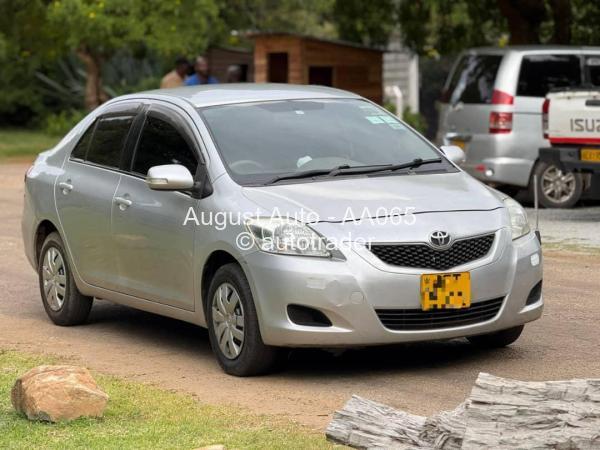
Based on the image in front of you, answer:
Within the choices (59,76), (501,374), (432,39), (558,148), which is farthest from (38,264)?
(59,76)

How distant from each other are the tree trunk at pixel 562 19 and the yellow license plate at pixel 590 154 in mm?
7908

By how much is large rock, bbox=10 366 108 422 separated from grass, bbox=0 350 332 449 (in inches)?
1.9

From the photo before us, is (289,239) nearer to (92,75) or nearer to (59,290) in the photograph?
(59,290)

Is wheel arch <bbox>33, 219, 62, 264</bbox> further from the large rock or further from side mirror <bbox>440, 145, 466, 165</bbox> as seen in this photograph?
the large rock

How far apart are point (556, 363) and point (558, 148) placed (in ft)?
24.6

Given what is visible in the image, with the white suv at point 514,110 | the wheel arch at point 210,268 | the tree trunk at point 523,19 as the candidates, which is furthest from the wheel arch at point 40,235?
the tree trunk at point 523,19

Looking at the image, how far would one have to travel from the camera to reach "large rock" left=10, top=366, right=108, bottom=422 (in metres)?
6.96

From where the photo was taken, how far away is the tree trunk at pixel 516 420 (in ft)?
17.7

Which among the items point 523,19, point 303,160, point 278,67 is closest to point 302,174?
point 303,160

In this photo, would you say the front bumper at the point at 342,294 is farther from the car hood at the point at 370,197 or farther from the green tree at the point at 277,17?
the green tree at the point at 277,17

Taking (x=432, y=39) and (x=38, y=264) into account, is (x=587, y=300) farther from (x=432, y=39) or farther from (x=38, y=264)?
(x=432, y=39)

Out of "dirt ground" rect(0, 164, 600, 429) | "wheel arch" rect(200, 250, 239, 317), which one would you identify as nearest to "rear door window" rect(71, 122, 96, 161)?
"dirt ground" rect(0, 164, 600, 429)

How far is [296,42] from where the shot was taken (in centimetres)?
2631

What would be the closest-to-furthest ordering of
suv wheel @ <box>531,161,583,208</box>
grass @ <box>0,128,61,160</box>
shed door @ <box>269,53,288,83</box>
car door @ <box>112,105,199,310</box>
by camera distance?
1. car door @ <box>112,105,199,310</box>
2. suv wheel @ <box>531,161,583,208</box>
3. shed door @ <box>269,53,288,83</box>
4. grass @ <box>0,128,61,160</box>
